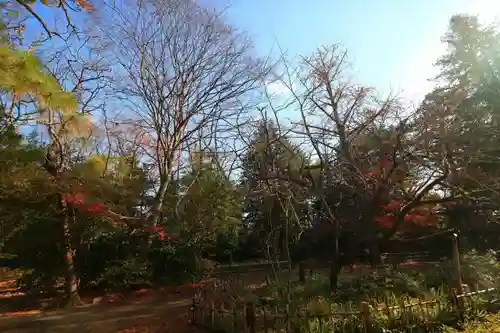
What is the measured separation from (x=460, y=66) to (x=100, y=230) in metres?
20.2

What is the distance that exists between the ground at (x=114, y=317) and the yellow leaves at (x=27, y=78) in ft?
21.9

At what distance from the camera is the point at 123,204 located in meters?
16.8

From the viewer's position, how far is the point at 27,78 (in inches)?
144

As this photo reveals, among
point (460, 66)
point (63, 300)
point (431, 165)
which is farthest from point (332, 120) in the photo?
point (460, 66)

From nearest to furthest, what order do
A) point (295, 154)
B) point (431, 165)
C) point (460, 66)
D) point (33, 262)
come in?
point (431, 165) → point (295, 154) → point (33, 262) → point (460, 66)

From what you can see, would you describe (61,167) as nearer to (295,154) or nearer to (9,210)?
(9,210)

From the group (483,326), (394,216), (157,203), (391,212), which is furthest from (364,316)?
(157,203)

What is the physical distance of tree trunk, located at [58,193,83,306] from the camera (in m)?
13.7

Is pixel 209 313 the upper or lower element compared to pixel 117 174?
lower

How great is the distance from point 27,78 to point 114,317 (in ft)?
29.9

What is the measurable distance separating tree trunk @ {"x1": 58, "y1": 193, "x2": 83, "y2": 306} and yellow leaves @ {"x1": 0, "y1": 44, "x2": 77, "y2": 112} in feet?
36.6

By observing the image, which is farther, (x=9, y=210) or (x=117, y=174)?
(x=117, y=174)

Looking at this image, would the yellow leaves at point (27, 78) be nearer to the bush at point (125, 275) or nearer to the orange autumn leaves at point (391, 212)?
the orange autumn leaves at point (391, 212)

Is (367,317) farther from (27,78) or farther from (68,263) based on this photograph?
(68,263)
